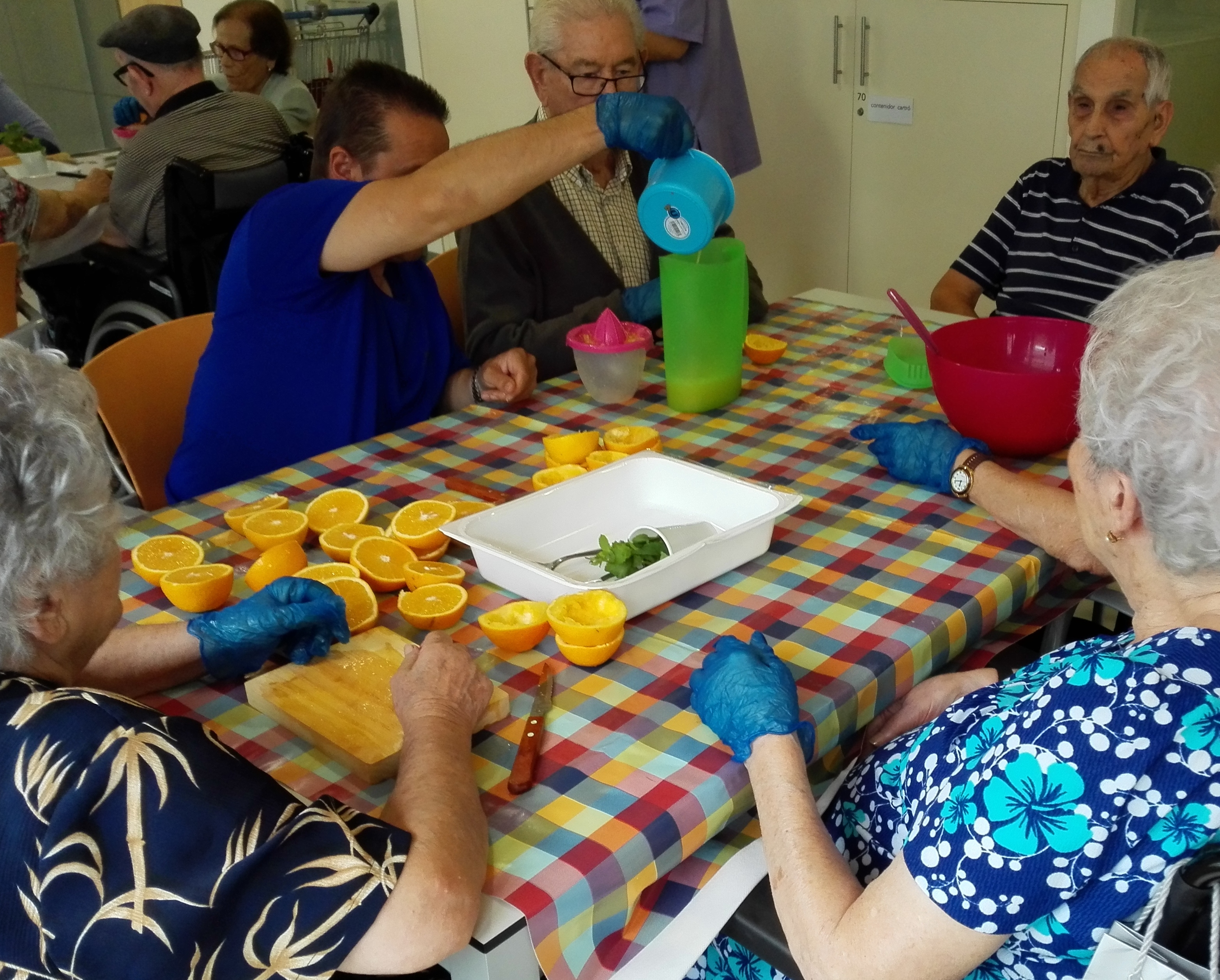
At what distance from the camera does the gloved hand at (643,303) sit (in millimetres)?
2418

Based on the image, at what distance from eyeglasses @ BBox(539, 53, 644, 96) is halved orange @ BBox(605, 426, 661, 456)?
3.06 ft

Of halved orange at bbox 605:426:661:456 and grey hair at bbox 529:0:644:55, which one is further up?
grey hair at bbox 529:0:644:55

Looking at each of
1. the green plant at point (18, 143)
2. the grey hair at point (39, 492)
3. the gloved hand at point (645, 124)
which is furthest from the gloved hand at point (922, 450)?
the green plant at point (18, 143)

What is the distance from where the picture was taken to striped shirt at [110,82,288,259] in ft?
11.5

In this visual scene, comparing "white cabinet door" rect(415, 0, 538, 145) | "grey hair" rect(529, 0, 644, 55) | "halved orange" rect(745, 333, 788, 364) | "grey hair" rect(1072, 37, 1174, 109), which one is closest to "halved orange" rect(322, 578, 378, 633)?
"halved orange" rect(745, 333, 788, 364)

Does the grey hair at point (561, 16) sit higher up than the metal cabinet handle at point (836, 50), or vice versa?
the grey hair at point (561, 16)

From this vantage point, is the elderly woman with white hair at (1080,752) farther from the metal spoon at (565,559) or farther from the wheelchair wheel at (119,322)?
the wheelchair wheel at (119,322)

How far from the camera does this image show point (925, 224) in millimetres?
4379

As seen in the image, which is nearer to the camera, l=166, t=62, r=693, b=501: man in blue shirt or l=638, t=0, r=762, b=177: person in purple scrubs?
l=166, t=62, r=693, b=501: man in blue shirt

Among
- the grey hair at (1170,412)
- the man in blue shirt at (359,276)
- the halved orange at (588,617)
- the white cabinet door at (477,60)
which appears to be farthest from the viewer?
the white cabinet door at (477,60)

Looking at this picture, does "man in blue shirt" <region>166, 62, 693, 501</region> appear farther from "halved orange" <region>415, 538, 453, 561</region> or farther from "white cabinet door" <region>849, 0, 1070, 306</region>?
"white cabinet door" <region>849, 0, 1070, 306</region>

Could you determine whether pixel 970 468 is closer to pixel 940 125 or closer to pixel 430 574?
pixel 430 574

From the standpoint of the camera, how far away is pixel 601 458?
1764 millimetres

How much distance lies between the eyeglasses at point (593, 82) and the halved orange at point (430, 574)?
134cm
